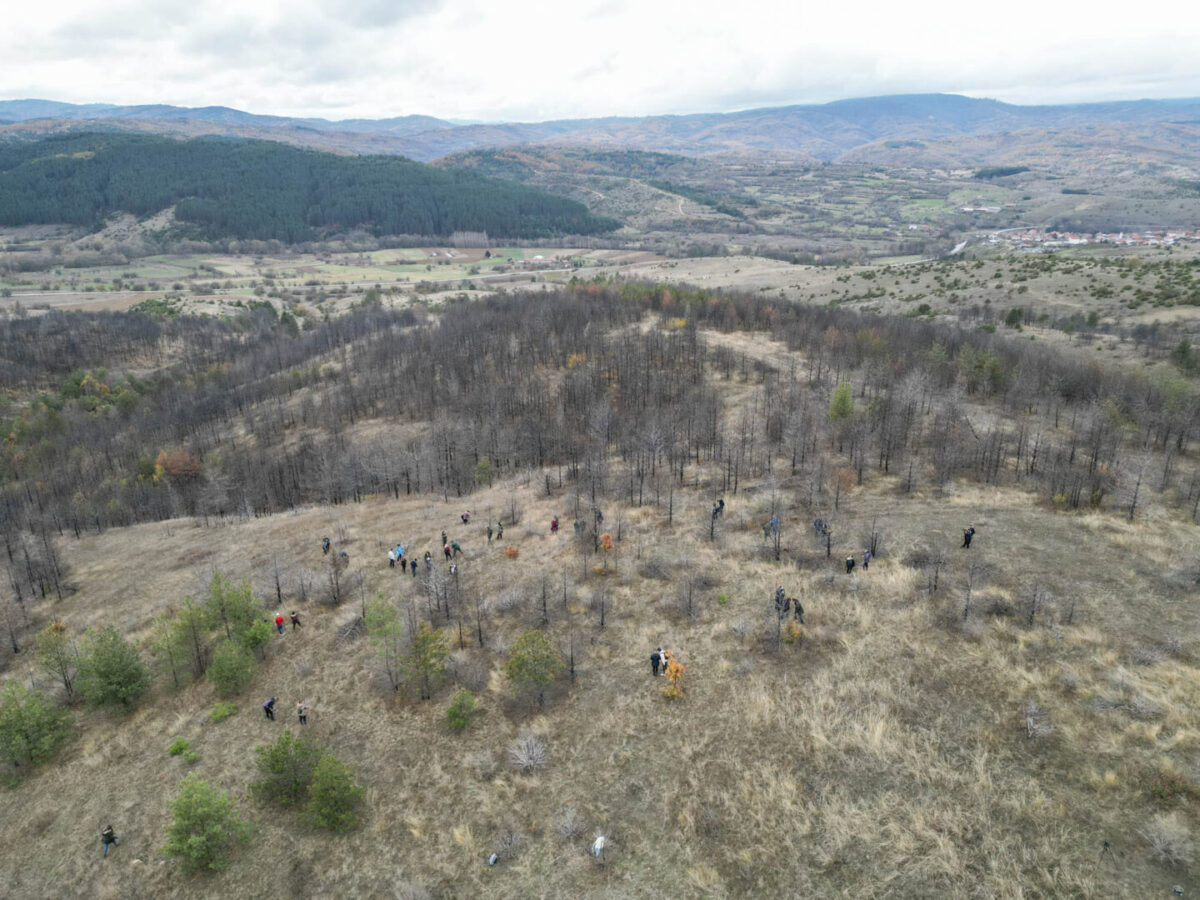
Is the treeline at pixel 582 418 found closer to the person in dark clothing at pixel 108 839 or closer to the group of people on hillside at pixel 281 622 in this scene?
the group of people on hillside at pixel 281 622

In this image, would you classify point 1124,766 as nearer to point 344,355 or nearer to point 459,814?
point 459,814

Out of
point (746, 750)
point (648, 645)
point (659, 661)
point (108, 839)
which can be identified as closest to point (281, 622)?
point (108, 839)

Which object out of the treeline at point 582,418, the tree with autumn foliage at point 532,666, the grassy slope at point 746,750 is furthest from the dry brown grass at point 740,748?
the treeline at point 582,418

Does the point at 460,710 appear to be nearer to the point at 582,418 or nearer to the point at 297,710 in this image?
the point at 297,710

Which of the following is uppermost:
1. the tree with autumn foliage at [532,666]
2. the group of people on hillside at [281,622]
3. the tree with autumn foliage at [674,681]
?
the tree with autumn foliage at [532,666]

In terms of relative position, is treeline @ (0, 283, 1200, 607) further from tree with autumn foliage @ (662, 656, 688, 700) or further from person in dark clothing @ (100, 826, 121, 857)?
person in dark clothing @ (100, 826, 121, 857)

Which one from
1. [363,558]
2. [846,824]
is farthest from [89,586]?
[846,824]
